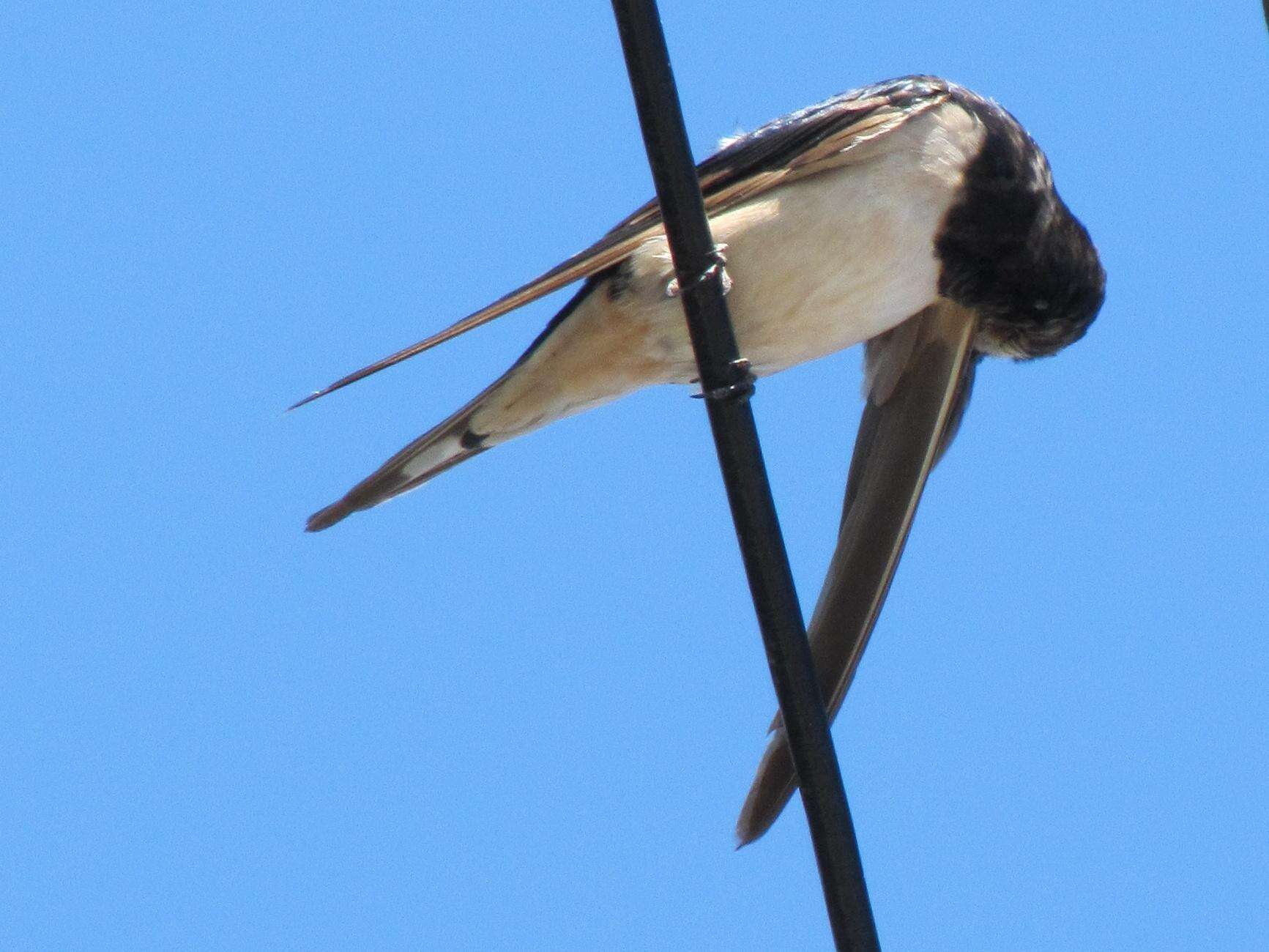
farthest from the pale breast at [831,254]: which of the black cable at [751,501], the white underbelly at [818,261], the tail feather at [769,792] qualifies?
the black cable at [751,501]

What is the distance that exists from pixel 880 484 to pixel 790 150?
945 millimetres

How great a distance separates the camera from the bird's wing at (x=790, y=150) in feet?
14.4

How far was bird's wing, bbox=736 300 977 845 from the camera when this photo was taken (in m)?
4.01

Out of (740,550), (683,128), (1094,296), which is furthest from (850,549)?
(683,128)

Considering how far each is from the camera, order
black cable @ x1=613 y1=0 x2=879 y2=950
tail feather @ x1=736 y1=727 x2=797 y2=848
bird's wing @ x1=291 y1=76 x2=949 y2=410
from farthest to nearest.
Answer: bird's wing @ x1=291 y1=76 x2=949 y2=410, tail feather @ x1=736 y1=727 x2=797 y2=848, black cable @ x1=613 y1=0 x2=879 y2=950

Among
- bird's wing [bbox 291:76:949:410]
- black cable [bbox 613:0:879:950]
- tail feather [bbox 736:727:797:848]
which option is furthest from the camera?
bird's wing [bbox 291:76:949:410]

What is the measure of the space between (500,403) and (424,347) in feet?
3.41

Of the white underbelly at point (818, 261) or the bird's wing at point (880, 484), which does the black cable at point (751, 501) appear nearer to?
the bird's wing at point (880, 484)

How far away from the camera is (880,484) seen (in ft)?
16.1

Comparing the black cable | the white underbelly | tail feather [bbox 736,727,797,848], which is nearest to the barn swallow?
the white underbelly

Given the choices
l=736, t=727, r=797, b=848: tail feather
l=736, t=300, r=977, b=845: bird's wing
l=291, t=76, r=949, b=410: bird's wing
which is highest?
l=291, t=76, r=949, b=410: bird's wing

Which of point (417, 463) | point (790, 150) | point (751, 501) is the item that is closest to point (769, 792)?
point (751, 501)

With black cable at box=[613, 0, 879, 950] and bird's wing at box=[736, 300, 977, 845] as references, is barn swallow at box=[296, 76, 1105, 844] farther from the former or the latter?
black cable at box=[613, 0, 879, 950]

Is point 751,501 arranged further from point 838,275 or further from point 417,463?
point 417,463
